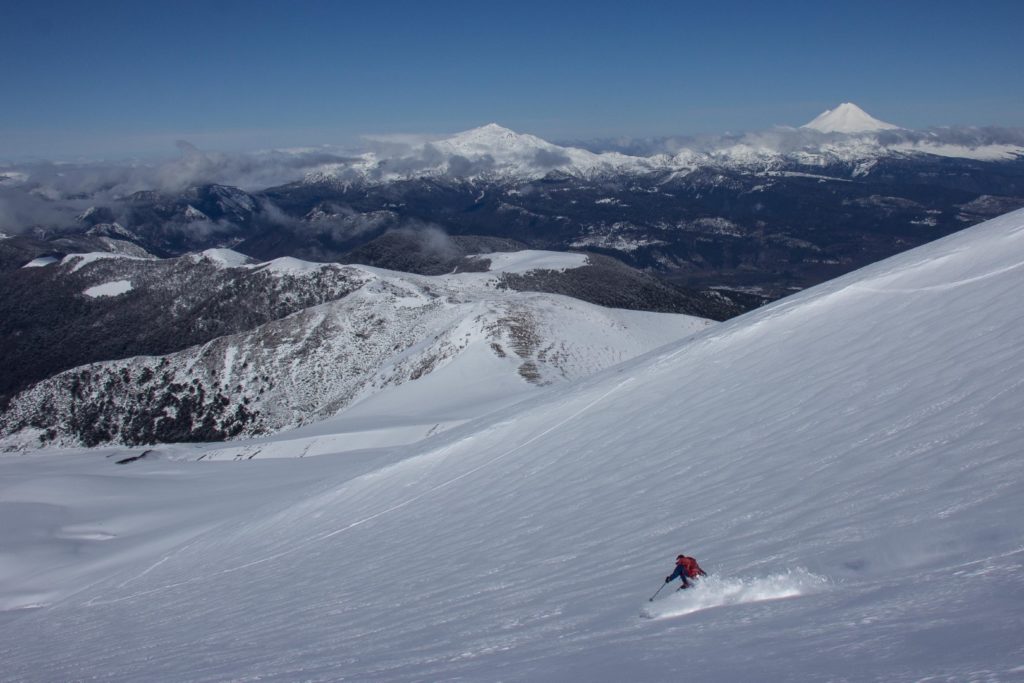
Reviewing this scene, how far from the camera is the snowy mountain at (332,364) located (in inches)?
2289

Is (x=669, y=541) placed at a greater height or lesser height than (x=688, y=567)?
lesser

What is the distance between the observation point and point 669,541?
7648 millimetres

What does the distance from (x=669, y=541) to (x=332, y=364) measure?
67.7m

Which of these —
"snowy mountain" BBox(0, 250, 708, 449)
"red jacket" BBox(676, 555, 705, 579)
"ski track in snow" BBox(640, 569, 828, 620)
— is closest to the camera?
"ski track in snow" BBox(640, 569, 828, 620)

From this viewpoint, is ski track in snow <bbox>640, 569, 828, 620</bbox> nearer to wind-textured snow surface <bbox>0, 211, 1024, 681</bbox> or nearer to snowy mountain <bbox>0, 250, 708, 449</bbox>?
wind-textured snow surface <bbox>0, 211, 1024, 681</bbox>

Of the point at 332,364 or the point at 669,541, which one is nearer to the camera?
the point at 669,541

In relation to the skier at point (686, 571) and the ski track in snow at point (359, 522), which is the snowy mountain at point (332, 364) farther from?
the skier at point (686, 571)

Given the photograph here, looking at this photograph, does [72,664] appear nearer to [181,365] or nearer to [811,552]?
[811,552]

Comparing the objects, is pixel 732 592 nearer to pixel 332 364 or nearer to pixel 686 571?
pixel 686 571

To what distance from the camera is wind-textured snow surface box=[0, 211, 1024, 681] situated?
16.3 ft

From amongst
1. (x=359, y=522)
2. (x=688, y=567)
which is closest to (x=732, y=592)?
(x=688, y=567)

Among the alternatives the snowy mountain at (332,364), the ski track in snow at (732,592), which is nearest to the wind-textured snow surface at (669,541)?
the ski track in snow at (732,592)

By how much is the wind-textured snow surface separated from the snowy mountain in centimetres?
3317

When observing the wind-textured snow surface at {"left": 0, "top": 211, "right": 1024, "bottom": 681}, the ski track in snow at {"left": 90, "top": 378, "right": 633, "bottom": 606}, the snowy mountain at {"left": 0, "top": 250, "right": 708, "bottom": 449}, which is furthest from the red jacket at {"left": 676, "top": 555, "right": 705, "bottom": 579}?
the snowy mountain at {"left": 0, "top": 250, "right": 708, "bottom": 449}
